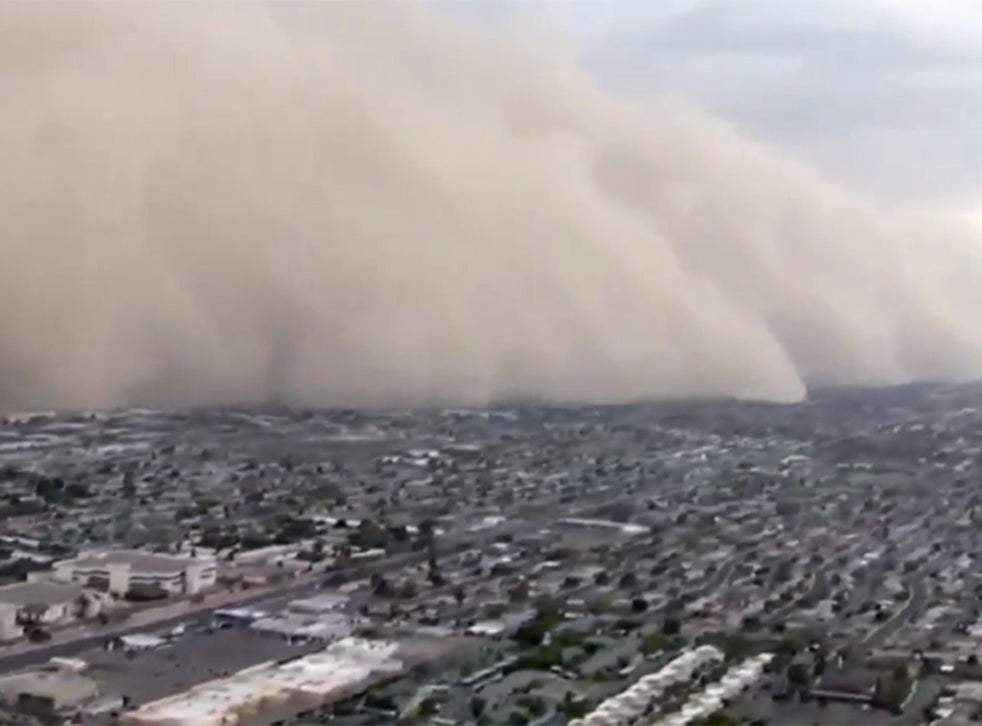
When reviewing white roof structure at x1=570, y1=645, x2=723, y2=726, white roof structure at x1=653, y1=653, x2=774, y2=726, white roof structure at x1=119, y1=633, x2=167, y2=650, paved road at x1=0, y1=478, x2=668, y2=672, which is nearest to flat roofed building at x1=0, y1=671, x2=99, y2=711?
paved road at x1=0, y1=478, x2=668, y2=672

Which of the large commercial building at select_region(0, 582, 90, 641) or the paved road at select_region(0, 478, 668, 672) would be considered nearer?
the paved road at select_region(0, 478, 668, 672)

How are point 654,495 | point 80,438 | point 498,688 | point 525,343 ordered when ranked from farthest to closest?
point 525,343
point 80,438
point 654,495
point 498,688

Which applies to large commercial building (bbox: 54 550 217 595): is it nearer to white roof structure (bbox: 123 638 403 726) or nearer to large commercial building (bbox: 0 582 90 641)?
large commercial building (bbox: 0 582 90 641)

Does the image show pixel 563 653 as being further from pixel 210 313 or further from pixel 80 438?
pixel 210 313

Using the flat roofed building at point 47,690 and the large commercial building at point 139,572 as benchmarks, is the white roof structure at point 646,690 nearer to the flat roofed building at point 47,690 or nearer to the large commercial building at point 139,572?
the flat roofed building at point 47,690

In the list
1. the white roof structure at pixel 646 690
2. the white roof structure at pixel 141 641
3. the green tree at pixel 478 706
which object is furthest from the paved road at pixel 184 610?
the green tree at pixel 478 706

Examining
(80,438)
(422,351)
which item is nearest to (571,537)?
(80,438)
